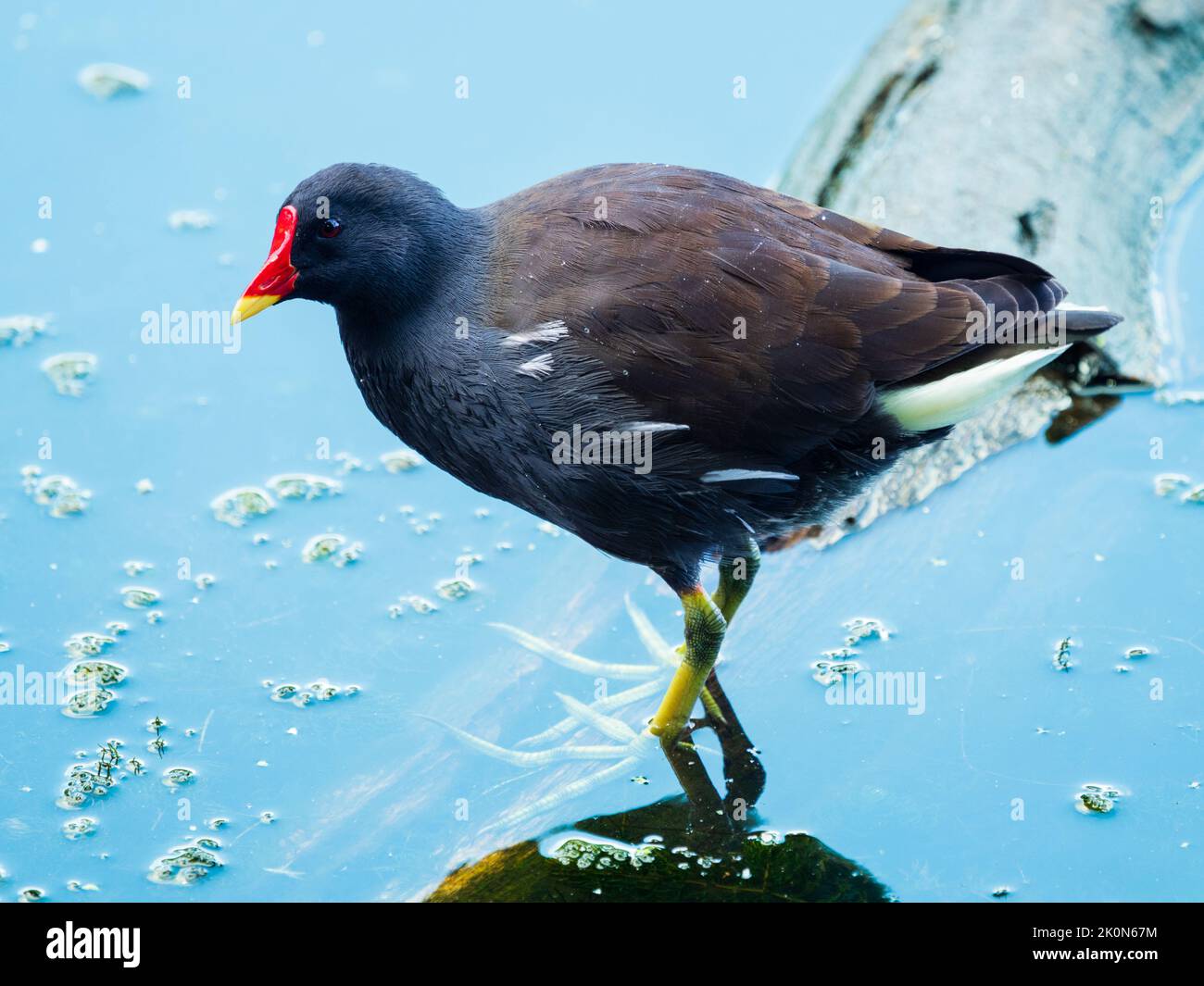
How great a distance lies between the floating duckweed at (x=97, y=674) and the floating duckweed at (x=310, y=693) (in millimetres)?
462

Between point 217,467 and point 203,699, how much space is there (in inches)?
42.0

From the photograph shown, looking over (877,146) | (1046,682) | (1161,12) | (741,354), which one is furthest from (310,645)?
(1161,12)

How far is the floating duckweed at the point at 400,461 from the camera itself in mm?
5316

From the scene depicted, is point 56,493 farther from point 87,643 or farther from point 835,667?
point 835,667

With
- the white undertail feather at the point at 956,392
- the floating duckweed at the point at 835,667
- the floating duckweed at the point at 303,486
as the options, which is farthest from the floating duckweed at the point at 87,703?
the white undertail feather at the point at 956,392

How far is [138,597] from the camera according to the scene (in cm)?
477

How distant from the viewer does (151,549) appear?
495 cm

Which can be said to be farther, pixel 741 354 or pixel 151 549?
pixel 151 549

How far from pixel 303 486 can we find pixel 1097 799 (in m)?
2.68

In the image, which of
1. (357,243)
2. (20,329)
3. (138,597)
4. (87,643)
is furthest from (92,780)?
(20,329)

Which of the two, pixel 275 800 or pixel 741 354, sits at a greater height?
pixel 741 354

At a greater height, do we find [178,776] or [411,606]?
[411,606]

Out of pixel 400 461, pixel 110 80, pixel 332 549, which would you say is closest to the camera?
pixel 332 549
